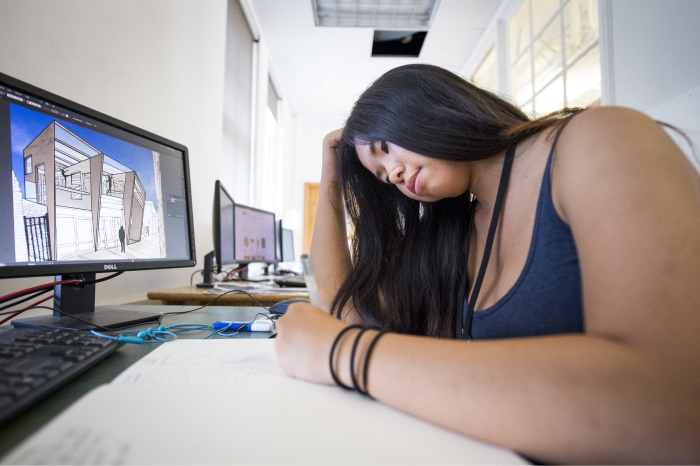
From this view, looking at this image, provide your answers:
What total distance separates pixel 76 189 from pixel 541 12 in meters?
3.15

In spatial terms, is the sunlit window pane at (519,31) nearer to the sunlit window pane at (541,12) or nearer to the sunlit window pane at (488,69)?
the sunlit window pane at (541,12)

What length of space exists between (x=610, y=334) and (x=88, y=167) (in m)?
0.87

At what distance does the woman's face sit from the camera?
2.39ft

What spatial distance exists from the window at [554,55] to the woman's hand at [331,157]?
1.32 m

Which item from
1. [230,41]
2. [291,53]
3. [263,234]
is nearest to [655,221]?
[263,234]

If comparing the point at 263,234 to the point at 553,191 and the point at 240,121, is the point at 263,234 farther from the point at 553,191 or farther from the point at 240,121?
the point at 553,191

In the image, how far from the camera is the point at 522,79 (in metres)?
2.93

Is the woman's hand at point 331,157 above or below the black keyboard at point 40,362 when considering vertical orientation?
above

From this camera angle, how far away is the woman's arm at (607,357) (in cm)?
27

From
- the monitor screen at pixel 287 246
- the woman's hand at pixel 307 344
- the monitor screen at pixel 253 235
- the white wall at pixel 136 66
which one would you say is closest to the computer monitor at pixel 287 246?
the monitor screen at pixel 287 246

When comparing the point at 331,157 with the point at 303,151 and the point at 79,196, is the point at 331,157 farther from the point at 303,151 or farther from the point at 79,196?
the point at 303,151

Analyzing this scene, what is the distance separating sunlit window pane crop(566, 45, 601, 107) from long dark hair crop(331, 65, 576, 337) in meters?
1.55

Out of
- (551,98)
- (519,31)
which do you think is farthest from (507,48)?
(551,98)

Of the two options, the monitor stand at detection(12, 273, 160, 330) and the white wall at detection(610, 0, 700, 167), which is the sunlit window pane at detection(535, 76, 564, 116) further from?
the monitor stand at detection(12, 273, 160, 330)
